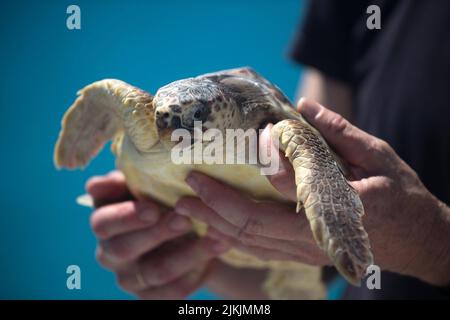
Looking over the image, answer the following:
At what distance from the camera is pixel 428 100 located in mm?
1371

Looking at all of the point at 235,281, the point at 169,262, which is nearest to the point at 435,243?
the point at 169,262

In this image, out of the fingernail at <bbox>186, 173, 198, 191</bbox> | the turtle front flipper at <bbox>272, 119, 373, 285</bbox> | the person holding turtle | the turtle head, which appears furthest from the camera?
the fingernail at <bbox>186, 173, 198, 191</bbox>

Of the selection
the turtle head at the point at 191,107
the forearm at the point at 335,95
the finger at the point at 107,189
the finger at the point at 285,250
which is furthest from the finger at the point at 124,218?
the forearm at the point at 335,95

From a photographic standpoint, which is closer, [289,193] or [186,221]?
[289,193]

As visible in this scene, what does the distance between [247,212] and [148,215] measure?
0.40 m

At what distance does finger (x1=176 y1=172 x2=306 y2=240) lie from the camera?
880 millimetres

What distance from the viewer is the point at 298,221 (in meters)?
0.87

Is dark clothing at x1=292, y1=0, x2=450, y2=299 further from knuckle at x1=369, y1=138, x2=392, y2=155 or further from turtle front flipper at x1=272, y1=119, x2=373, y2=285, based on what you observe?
A: turtle front flipper at x1=272, y1=119, x2=373, y2=285

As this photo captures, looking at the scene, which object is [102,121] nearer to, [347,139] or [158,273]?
[158,273]

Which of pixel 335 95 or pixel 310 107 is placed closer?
pixel 310 107

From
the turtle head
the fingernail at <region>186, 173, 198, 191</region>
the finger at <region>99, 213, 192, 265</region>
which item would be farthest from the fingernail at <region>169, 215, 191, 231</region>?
the turtle head
